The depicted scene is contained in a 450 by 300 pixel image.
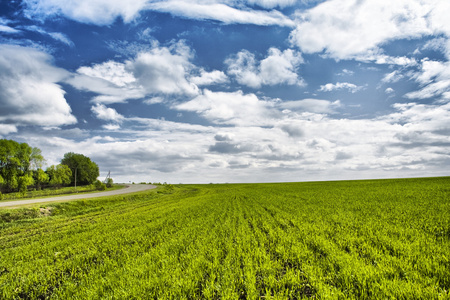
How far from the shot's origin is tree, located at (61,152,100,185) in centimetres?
10375

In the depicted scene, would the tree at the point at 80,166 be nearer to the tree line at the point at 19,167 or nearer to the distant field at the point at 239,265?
the tree line at the point at 19,167

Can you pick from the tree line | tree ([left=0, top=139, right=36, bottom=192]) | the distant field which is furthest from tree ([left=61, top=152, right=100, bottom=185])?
the distant field

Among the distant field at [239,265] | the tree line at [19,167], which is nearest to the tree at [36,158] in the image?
the tree line at [19,167]

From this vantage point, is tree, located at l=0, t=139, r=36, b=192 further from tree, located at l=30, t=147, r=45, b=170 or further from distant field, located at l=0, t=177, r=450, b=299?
distant field, located at l=0, t=177, r=450, b=299

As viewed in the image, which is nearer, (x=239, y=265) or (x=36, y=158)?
(x=239, y=265)

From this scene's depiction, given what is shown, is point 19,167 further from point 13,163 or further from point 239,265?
point 239,265

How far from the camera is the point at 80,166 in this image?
105 meters

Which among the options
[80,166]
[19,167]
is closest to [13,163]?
[19,167]

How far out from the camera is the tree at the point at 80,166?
103750 mm

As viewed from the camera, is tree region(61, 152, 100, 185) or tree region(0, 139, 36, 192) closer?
tree region(0, 139, 36, 192)

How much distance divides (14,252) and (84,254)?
4.74 m

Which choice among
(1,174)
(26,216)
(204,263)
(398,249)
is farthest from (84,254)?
(1,174)

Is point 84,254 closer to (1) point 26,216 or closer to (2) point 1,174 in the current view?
(1) point 26,216

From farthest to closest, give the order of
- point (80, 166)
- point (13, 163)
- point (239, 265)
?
point (80, 166) < point (13, 163) < point (239, 265)
